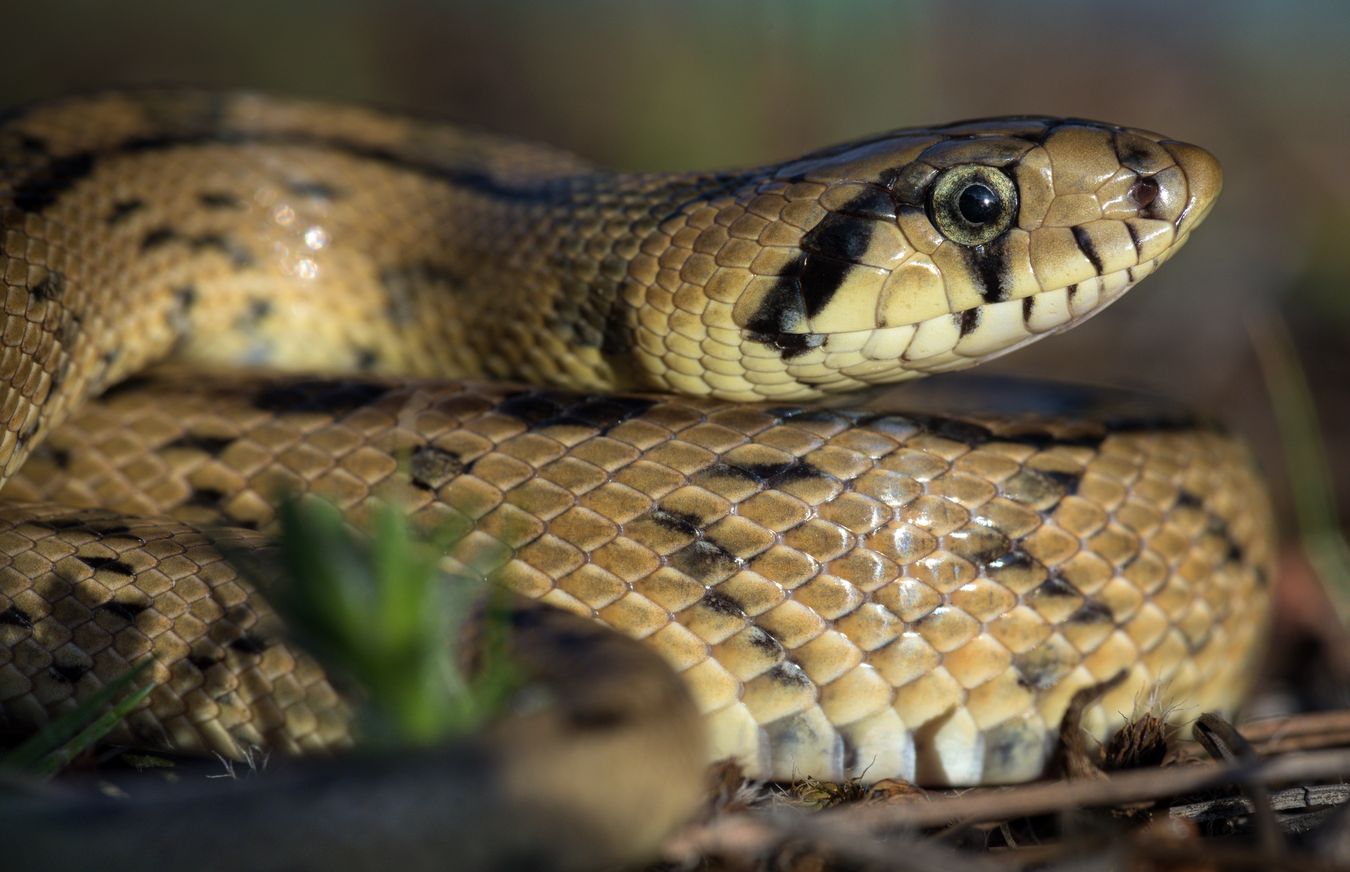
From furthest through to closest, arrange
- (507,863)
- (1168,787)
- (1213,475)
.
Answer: (1213,475)
(1168,787)
(507,863)

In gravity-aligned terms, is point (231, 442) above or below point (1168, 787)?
above

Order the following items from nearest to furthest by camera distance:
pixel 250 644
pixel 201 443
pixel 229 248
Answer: pixel 250 644
pixel 201 443
pixel 229 248

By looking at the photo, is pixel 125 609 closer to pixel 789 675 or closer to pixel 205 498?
pixel 205 498

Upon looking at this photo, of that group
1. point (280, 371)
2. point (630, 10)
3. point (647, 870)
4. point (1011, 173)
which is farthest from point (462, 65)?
point (647, 870)

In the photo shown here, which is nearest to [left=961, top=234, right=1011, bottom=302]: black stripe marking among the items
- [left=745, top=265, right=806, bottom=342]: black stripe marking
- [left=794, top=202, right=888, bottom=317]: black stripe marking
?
[left=794, top=202, right=888, bottom=317]: black stripe marking

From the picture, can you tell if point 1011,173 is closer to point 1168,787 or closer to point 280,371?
point 1168,787

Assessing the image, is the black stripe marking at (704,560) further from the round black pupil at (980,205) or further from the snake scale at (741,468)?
the round black pupil at (980,205)

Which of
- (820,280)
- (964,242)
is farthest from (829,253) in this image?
(964,242)

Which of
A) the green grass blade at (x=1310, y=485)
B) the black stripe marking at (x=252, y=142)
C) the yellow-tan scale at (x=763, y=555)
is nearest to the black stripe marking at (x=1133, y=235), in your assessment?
the yellow-tan scale at (x=763, y=555)
